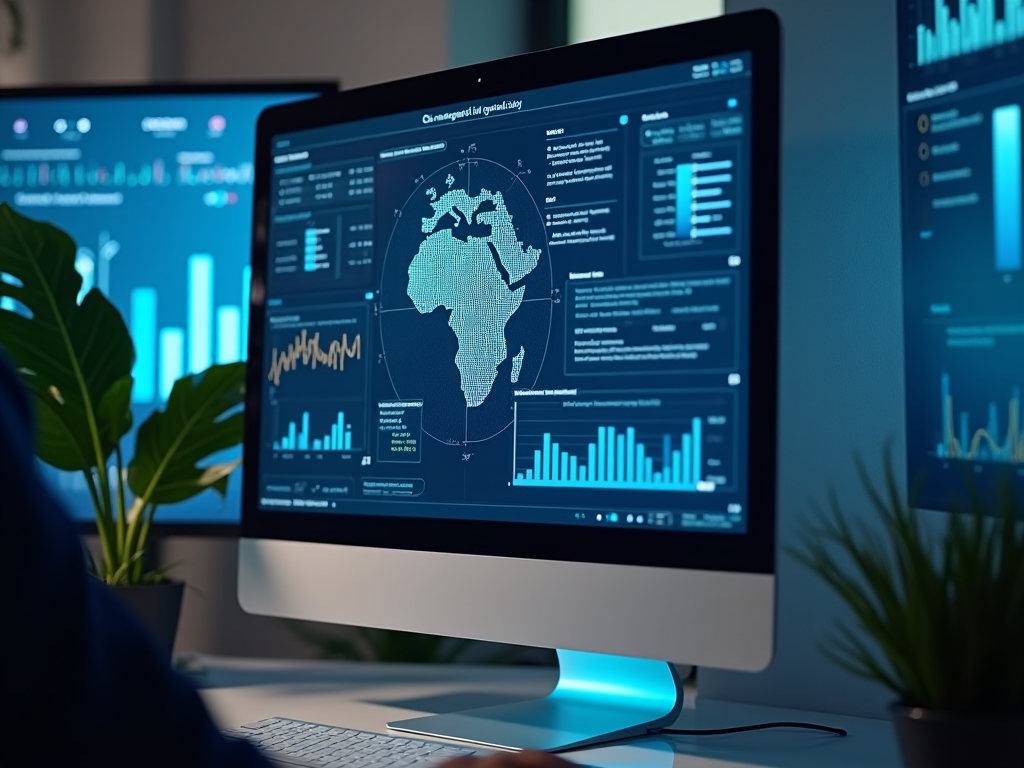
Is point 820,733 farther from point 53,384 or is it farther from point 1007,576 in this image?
point 53,384

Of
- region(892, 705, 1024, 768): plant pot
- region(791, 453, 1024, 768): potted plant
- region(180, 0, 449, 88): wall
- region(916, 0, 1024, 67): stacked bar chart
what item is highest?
region(180, 0, 449, 88): wall

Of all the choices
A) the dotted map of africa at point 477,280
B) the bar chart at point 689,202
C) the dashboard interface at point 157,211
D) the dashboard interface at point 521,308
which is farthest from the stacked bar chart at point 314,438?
the dashboard interface at point 157,211

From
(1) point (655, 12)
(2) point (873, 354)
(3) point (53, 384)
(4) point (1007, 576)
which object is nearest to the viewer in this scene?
(4) point (1007, 576)

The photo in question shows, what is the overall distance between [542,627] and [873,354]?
19.2 inches

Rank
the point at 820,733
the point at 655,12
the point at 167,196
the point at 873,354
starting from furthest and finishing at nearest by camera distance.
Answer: the point at 655,12, the point at 167,196, the point at 873,354, the point at 820,733

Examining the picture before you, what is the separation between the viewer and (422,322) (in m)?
1.08

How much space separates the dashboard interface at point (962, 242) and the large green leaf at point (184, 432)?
85cm

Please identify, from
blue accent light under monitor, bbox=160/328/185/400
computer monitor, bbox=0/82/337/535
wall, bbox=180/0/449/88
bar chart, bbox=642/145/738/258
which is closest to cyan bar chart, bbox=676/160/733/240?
bar chart, bbox=642/145/738/258

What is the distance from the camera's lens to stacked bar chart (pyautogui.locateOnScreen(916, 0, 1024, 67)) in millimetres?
834

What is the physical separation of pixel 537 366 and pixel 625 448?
12 centimetres

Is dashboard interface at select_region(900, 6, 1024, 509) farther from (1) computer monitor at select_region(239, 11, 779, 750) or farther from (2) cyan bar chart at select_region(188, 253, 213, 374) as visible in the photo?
(2) cyan bar chart at select_region(188, 253, 213, 374)

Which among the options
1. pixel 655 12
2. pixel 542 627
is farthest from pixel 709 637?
pixel 655 12

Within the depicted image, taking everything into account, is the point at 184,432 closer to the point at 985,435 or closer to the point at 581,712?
the point at 581,712

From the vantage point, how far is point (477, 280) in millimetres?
1042
